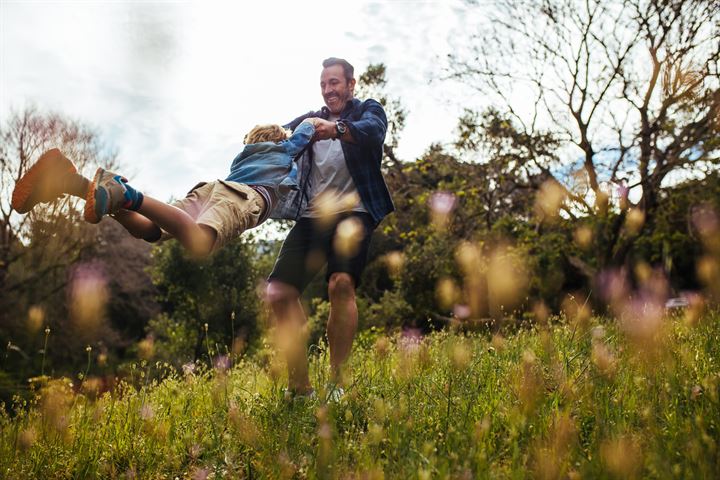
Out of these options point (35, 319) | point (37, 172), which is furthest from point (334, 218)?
point (35, 319)

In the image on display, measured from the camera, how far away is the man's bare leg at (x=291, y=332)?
285 cm

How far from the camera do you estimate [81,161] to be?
1647cm

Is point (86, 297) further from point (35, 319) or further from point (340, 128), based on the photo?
point (340, 128)

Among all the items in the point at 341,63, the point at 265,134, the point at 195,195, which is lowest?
the point at 195,195

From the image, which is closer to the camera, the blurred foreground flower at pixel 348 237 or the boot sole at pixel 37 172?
the boot sole at pixel 37 172

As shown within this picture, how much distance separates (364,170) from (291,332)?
1.05 metres

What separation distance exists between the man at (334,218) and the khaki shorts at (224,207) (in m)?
0.43

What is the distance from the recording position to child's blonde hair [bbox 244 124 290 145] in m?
3.04

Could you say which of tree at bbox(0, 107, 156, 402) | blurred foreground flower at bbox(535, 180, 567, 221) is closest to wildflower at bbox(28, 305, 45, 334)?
tree at bbox(0, 107, 156, 402)

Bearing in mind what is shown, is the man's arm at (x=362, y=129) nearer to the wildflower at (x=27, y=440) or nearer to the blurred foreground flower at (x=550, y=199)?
the wildflower at (x=27, y=440)

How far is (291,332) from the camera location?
9.78 feet

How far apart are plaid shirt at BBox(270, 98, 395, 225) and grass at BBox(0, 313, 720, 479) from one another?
3.23 ft

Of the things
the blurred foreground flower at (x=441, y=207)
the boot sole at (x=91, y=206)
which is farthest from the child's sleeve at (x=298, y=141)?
the blurred foreground flower at (x=441, y=207)

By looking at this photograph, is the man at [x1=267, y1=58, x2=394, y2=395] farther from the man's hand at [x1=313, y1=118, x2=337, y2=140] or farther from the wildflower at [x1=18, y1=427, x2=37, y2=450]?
the wildflower at [x1=18, y1=427, x2=37, y2=450]
